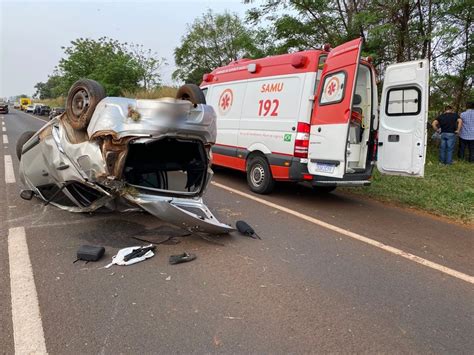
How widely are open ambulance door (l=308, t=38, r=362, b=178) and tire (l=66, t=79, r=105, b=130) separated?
10.5 ft

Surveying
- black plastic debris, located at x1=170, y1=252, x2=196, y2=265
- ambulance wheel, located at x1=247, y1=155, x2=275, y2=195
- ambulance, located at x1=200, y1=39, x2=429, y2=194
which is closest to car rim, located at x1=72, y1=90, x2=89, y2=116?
black plastic debris, located at x1=170, y1=252, x2=196, y2=265

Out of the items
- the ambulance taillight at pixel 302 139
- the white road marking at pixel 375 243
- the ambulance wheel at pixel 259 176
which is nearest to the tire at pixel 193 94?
the ambulance taillight at pixel 302 139

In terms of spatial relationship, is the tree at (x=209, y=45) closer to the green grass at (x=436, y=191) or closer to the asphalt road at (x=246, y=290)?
the green grass at (x=436, y=191)

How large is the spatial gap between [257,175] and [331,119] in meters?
1.86

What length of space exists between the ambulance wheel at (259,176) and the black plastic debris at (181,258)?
3068 mm

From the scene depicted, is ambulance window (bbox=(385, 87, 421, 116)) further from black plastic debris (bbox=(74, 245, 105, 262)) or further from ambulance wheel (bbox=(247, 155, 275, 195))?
black plastic debris (bbox=(74, 245, 105, 262))

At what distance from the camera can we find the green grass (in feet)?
19.9

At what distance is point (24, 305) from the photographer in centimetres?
276

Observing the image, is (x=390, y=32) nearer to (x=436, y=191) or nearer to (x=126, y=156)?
(x=436, y=191)

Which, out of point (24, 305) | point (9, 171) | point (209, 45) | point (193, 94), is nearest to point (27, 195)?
point (193, 94)

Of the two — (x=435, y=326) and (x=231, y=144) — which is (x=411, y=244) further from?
(x=231, y=144)

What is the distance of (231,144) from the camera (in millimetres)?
7496

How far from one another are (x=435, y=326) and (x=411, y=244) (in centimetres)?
184

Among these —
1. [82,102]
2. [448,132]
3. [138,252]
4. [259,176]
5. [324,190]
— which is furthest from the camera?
[448,132]
